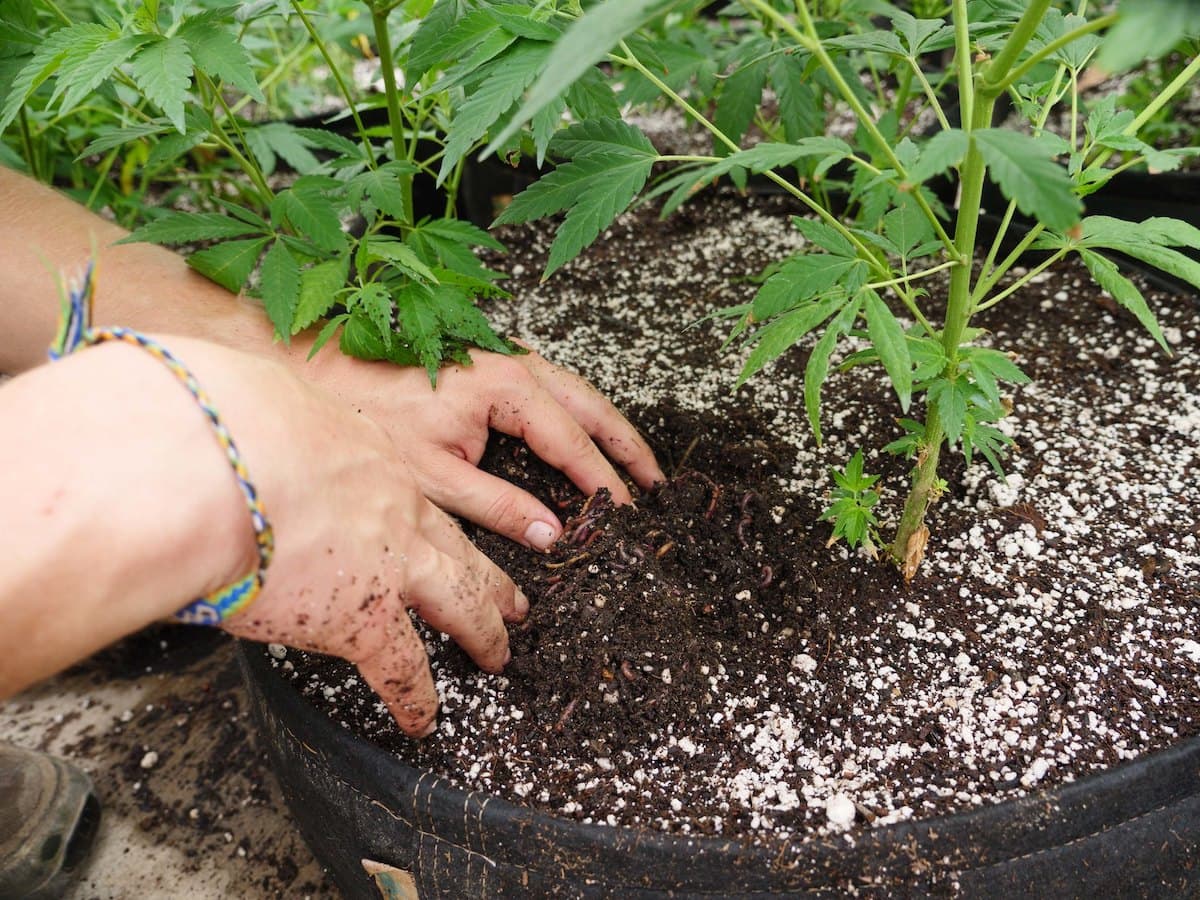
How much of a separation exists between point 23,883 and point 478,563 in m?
0.86

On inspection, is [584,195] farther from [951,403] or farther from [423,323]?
[951,403]

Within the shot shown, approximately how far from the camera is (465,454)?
1126mm

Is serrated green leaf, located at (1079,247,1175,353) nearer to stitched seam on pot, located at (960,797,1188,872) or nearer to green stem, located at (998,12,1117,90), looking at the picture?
green stem, located at (998,12,1117,90)

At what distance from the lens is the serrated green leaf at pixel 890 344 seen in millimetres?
705

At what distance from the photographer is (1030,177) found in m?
0.59

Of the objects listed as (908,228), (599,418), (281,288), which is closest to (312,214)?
(281,288)

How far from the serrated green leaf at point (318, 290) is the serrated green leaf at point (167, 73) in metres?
0.21

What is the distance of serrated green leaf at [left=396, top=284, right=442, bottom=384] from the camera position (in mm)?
1014

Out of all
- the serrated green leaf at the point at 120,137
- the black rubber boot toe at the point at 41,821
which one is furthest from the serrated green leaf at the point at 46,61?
the black rubber boot toe at the point at 41,821

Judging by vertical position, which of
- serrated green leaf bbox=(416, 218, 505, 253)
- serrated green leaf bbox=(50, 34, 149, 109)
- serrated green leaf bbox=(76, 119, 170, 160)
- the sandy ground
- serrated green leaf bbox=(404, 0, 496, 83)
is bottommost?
the sandy ground

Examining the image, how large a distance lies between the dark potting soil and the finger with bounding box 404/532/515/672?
2.2 inches

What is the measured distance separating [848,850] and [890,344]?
422 millimetres

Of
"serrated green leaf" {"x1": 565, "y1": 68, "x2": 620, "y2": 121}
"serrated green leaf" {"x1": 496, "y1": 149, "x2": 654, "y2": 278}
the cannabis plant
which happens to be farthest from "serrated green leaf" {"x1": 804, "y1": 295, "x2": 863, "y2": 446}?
"serrated green leaf" {"x1": 565, "y1": 68, "x2": 620, "y2": 121}

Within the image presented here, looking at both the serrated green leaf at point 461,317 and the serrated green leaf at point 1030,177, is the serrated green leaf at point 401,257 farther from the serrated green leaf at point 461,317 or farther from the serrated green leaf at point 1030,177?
the serrated green leaf at point 1030,177
